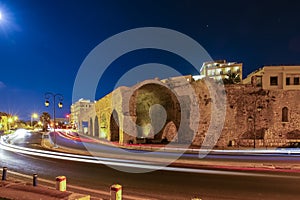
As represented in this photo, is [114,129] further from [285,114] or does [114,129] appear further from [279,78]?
[279,78]

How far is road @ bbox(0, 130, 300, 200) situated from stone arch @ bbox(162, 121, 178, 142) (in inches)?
756

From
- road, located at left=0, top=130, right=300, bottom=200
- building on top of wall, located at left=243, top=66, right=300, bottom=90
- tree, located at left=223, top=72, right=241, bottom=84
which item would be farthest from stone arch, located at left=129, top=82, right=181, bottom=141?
road, located at left=0, top=130, right=300, bottom=200

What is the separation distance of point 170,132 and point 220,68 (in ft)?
147

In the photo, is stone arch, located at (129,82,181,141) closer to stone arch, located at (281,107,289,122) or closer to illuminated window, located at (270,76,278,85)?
stone arch, located at (281,107,289,122)

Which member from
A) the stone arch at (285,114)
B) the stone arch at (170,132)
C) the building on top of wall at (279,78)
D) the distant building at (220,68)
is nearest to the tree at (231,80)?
the building on top of wall at (279,78)

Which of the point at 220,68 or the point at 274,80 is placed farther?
the point at 220,68

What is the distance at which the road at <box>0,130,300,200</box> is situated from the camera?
7906 mm

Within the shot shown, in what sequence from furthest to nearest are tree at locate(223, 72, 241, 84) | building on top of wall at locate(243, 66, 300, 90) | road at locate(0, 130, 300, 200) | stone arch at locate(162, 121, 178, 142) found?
1. tree at locate(223, 72, 241, 84)
2. stone arch at locate(162, 121, 178, 142)
3. building on top of wall at locate(243, 66, 300, 90)
4. road at locate(0, 130, 300, 200)

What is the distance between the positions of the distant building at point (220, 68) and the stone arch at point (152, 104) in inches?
1403

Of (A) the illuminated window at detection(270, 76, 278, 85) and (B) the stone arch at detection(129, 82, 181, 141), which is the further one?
(B) the stone arch at detection(129, 82, 181, 141)

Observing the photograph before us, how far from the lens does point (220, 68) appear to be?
229 ft

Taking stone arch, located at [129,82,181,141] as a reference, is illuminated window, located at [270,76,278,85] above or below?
above

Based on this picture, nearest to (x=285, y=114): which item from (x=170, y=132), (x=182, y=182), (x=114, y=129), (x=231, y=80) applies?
(x=231, y=80)

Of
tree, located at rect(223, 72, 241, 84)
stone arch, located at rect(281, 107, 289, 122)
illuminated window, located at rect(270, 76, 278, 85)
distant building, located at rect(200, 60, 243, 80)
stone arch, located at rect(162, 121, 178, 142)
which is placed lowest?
stone arch, located at rect(162, 121, 178, 142)
